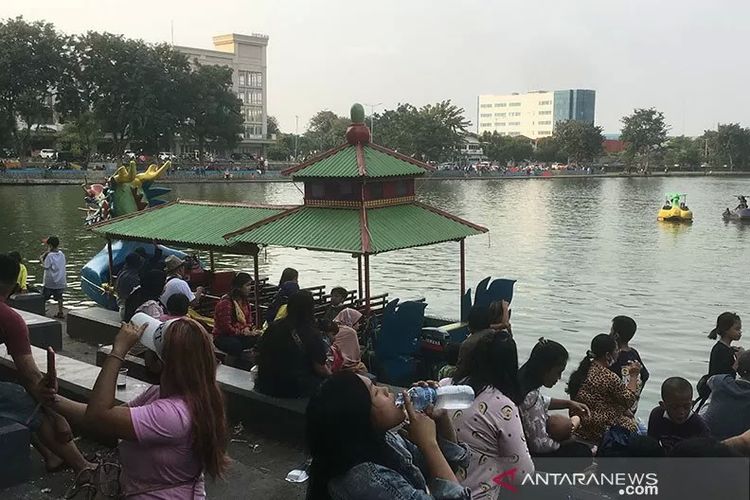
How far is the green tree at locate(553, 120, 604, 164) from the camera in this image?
105 metres

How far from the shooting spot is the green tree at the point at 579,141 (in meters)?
105

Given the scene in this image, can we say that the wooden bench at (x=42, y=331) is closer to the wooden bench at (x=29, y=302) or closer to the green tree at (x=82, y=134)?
the wooden bench at (x=29, y=302)

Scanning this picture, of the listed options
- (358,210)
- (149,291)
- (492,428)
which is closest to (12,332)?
(492,428)

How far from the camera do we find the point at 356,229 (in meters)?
9.67

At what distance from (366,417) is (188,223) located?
981 cm

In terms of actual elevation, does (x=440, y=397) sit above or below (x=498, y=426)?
above

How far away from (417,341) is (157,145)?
210 feet

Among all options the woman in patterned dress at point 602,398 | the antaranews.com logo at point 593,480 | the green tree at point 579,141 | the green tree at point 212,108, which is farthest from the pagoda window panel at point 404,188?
the green tree at point 579,141

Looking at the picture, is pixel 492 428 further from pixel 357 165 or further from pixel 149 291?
pixel 357 165

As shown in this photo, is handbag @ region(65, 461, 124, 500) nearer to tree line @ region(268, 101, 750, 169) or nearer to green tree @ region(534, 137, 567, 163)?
tree line @ region(268, 101, 750, 169)

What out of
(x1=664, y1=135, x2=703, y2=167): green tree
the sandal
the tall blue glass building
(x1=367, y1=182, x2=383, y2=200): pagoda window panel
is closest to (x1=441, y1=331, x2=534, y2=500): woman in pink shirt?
the sandal

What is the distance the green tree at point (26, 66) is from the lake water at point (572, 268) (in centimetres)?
1580

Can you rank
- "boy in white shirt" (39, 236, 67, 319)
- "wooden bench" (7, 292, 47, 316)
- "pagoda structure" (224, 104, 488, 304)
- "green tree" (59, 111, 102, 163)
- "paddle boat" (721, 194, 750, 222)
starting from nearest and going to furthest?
1. "pagoda structure" (224, 104, 488, 304)
2. "wooden bench" (7, 292, 47, 316)
3. "boy in white shirt" (39, 236, 67, 319)
4. "paddle boat" (721, 194, 750, 222)
5. "green tree" (59, 111, 102, 163)

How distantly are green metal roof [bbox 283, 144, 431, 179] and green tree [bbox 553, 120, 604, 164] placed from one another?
100 m
